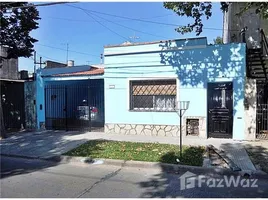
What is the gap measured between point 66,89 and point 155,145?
6642 mm

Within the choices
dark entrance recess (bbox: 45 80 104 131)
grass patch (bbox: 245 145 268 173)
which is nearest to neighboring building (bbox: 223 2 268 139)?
grass patch (bbox: 245 145 268 173)

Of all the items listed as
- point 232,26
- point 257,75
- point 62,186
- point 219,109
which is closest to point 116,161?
point 62,186

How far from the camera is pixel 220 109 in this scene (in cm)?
1080

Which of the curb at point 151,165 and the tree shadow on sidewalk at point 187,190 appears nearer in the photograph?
the tree shadow on sidewalk at point 187,190

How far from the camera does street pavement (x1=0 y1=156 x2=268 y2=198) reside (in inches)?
205

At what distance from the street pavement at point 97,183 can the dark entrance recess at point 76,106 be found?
616cm

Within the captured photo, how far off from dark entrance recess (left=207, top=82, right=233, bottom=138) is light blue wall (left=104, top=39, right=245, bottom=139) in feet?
0.62

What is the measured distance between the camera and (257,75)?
43.2 ft

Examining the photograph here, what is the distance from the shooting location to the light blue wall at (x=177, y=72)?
413 inches

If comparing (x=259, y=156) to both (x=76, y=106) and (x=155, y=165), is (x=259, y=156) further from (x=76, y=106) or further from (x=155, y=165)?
(x=76, y=106)

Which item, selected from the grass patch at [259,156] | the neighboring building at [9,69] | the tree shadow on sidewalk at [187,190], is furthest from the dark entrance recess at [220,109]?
the neighboring building at [9,69]

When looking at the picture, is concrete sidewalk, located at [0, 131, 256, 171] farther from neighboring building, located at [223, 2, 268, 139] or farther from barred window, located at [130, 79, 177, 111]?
barred window, located at [130, 79, 177, 111]

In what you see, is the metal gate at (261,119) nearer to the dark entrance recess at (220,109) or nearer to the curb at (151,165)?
the dark entrance recess at (220,109)

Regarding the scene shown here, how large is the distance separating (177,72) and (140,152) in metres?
4.34
